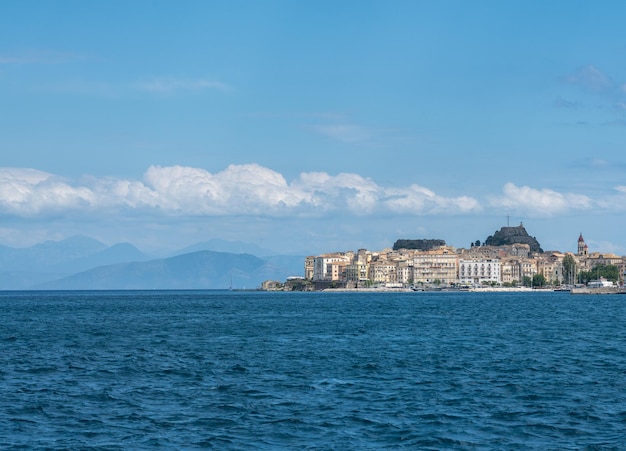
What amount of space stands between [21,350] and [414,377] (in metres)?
25.9

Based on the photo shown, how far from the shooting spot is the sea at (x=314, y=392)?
92.9 feet

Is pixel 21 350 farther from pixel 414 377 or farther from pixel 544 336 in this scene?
pixel 544 336

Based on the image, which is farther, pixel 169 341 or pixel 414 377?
pixel 169 341

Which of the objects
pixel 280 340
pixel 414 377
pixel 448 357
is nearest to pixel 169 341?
pixel 280 340

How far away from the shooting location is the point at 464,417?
31156mm

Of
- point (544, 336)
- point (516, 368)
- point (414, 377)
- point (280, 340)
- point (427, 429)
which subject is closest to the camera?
point (427, 429)

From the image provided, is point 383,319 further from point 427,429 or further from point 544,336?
point 427,429

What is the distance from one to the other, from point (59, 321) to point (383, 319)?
31082 millimetres

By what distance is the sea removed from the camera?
28328 mm

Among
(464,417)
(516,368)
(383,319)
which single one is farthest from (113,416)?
(383,319)

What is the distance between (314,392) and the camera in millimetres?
36344

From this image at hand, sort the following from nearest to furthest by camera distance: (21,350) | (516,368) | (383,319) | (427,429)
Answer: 1. (427,429)
2. (516,368)
3. (21,350)
4. (383,319)

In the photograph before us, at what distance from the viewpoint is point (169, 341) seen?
6150 cm

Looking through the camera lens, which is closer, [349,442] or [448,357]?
[349,442]
